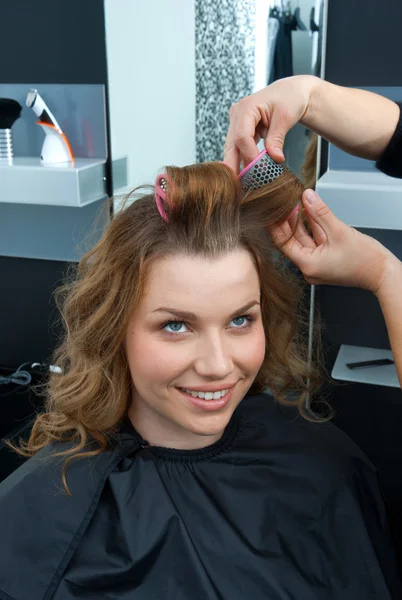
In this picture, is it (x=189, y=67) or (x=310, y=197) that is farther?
(x=189, y=67)

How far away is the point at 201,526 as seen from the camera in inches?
49.5

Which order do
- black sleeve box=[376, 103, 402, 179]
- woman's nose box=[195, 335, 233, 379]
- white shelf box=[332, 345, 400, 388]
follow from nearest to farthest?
woman's nose box=[195, 335, 233, 379]
black sleeve box=[376, 103, 402, 179]
white shelf box=[332, 345, 400, 388]

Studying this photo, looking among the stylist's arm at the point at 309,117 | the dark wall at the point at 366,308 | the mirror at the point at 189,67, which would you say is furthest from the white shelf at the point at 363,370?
the stylist's arm at the point at 309,117

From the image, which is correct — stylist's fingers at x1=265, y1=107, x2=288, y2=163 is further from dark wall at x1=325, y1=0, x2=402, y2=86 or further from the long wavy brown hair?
dark wall at x1=325, y1=0, x2=402, y2=86

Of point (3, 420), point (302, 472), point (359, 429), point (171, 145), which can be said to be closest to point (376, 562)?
point (302, 472)

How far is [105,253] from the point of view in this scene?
4.26ft

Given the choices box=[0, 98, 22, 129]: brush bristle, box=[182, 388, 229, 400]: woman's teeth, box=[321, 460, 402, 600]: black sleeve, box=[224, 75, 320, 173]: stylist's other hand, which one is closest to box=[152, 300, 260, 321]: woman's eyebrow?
box=[182, 388, 229, 400]: woman's teeth

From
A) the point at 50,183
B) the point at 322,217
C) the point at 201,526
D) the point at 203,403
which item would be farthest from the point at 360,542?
the point at 50,183

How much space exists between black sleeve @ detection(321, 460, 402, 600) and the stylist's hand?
46cm

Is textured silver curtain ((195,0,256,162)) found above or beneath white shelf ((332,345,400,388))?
above

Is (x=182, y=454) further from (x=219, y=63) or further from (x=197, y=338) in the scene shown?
(x=219, y=63)

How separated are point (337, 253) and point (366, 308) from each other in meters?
1.20

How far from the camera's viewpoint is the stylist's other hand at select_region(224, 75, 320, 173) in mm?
1249

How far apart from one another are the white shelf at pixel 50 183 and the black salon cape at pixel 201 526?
1.18 meters
